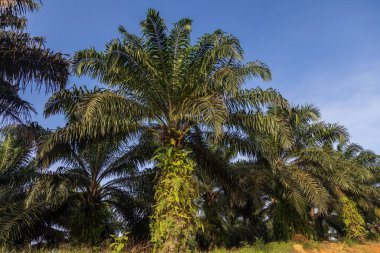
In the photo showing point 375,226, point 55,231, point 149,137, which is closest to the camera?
point 149,137

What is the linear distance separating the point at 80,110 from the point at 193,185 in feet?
13.1

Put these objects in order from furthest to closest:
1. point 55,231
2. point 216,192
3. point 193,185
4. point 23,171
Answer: point 216,192, point 55,231, point 23,171, point 193,185

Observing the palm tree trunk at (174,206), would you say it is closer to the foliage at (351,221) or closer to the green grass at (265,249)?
the green grass at (265,249)

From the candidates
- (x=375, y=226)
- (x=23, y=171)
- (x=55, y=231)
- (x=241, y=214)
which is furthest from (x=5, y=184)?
(x=375, y=226)

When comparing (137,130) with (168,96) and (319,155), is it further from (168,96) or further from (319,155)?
(319,155)

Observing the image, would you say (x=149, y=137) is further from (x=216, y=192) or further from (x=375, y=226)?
(x=375, y=226)

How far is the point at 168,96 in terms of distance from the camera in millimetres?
11516

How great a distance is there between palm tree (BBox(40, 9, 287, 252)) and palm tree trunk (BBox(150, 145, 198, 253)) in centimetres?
3

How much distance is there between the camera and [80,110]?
9.69 m

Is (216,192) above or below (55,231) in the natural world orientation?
above

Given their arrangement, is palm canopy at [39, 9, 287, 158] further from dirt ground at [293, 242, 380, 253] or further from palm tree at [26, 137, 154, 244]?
dirt ground at [293, 242, 380, 253]

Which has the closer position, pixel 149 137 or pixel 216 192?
pixel 149 137

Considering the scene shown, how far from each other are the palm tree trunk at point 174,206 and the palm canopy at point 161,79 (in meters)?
1.07

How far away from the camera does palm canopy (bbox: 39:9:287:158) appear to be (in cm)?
1083
